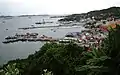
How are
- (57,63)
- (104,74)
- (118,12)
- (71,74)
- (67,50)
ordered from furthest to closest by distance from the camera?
(67,50), (57,63), (71,74), (118,12), (104,74)

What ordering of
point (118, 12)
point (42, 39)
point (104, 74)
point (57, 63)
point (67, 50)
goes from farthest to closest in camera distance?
point (42, 39) < point (67, 50) < point (57, 63) < point (118, 12) < point (104, 74)

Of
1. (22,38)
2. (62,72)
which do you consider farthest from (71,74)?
(22,38)

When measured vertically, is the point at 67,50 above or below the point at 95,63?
below

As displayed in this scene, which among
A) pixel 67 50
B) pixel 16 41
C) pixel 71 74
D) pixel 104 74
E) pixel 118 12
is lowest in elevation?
pixel 16 41

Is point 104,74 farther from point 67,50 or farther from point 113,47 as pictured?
point 67,50

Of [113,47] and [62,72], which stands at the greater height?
[113,47]

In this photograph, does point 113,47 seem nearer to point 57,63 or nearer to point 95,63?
point 95,63

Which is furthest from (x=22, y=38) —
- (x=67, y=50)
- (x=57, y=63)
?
(x=57, y=63)

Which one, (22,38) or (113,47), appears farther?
(22,38)

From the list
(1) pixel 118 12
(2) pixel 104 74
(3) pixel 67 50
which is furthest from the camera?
(3) pixel 67 50
